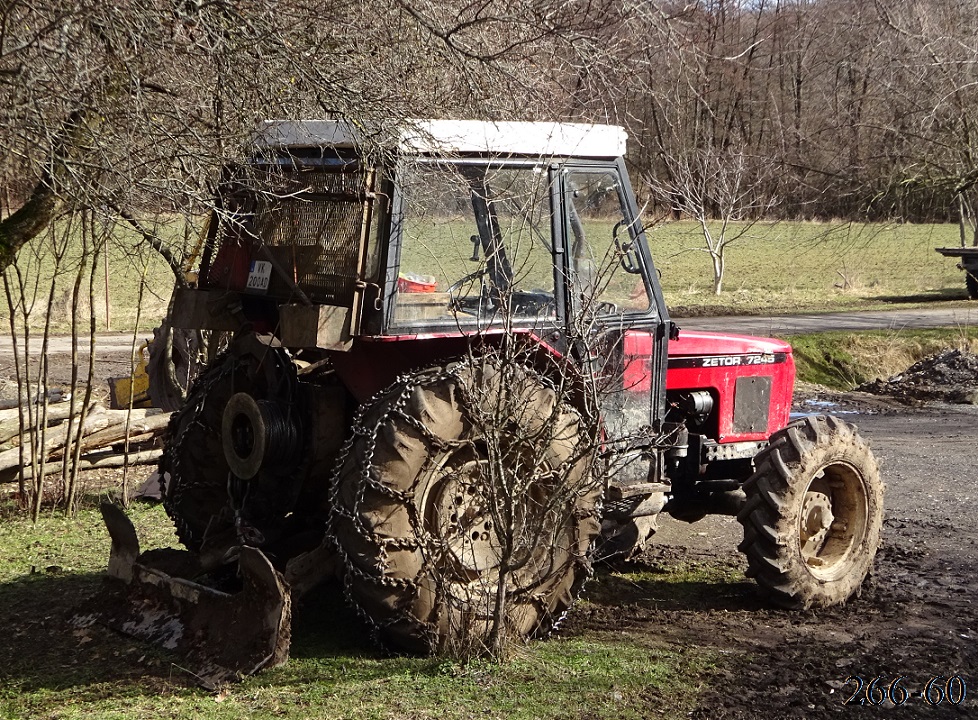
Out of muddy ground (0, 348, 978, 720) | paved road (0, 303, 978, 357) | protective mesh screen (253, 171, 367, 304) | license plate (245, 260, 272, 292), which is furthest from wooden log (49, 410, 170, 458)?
paved road (0, 303, 978, 357)

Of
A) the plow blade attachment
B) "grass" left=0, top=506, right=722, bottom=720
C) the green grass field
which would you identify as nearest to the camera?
"grass" left=0, top=506, right=722, bottom=720

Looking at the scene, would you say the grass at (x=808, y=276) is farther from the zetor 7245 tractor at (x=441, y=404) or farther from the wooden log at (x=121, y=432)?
the zetor 7245 tractor at (x=441, y=404)

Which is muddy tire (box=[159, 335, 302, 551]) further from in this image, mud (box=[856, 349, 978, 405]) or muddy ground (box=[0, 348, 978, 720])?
mud (box=[856, 349, 978, 405])

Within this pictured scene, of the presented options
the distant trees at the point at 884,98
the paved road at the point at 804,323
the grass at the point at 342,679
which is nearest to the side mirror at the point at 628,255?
the grass at the point at 342,679

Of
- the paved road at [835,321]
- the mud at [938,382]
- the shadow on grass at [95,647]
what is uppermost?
the paved road at [835,321]

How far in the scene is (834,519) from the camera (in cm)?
669

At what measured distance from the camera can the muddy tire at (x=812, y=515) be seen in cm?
610

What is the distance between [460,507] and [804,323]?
1922 cm

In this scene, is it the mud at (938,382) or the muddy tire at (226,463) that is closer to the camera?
the muddy tire at (226,463)

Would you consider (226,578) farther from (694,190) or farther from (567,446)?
(694,190)

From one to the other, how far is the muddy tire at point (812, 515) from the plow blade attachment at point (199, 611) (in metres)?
2.74

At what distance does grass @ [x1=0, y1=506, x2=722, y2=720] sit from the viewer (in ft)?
15.0

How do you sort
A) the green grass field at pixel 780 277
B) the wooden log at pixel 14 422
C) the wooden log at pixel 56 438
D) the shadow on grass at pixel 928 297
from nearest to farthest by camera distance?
the wooden log at pixel 56 438 < the wooden log at pixel 14 422 < the green grass field at pixel 780 277 < the shadow on grass at pixel 928 297

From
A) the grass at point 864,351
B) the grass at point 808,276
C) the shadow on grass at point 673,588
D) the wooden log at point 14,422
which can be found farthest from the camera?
the grass at point 808,276
